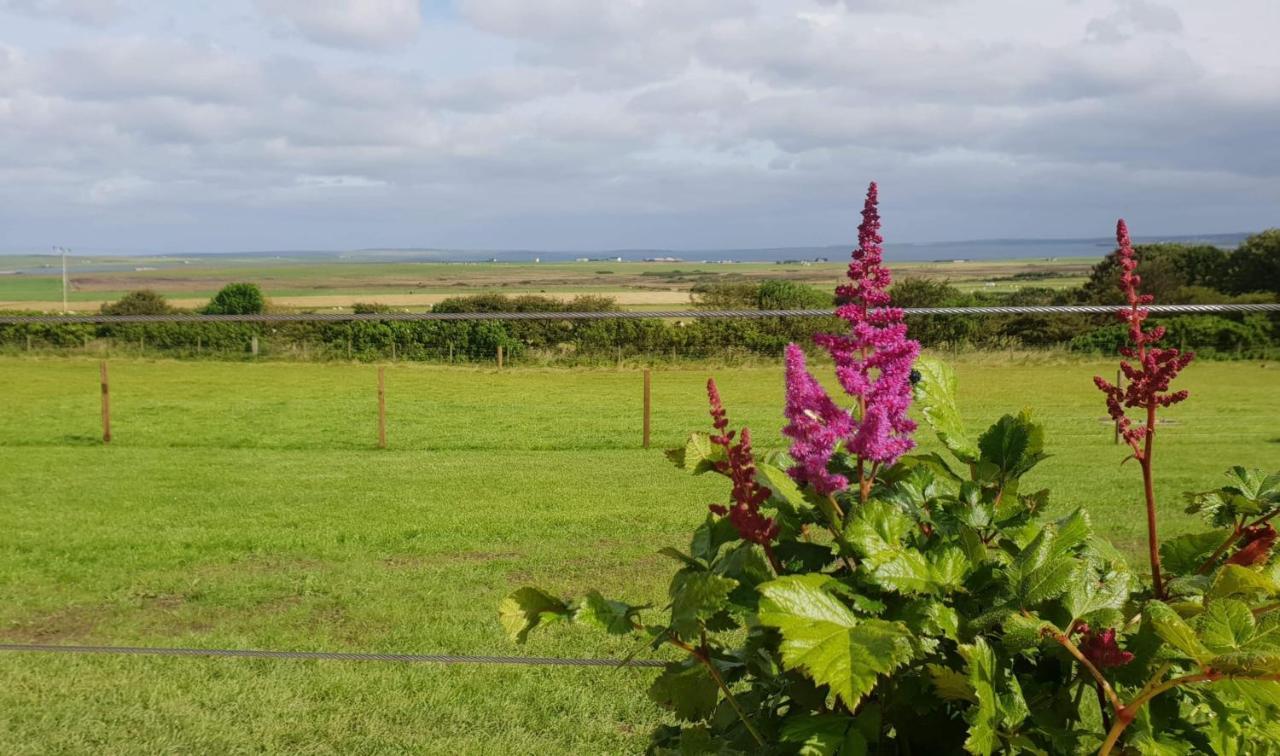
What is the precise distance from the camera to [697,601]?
1127 mm

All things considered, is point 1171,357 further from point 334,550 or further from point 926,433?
point 926,433

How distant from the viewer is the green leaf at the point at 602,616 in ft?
3.83

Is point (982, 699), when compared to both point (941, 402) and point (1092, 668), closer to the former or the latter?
point (1092, 668)

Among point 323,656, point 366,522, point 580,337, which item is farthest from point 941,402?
point 580,337

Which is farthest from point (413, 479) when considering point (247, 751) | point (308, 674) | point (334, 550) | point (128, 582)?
point (247, 751)

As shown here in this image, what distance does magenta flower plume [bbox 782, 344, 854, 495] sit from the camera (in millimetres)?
1248

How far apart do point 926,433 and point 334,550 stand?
9.13m

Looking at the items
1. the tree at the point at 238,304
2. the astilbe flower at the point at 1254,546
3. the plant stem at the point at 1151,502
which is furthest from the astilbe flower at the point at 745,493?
the tree at the point at 238,304

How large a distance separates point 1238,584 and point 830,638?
0.50m

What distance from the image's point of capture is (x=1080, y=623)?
1.23 metres

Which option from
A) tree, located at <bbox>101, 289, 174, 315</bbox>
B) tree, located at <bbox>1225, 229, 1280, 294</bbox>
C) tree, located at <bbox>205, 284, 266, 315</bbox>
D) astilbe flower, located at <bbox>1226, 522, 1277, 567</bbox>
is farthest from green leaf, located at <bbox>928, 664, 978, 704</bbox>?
tree, located at <bbox>101, 289, 174, 315</bbox>

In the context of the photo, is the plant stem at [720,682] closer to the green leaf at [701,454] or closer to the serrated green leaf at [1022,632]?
the green leaf at [701,454]

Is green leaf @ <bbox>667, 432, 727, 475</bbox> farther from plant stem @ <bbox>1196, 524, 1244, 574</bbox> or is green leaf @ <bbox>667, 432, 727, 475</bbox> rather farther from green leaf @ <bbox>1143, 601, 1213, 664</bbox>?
plant stem @ <bbox>1196, 524, 1244, 574</bbox>

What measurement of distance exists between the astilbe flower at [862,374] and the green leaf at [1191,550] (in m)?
0.46
